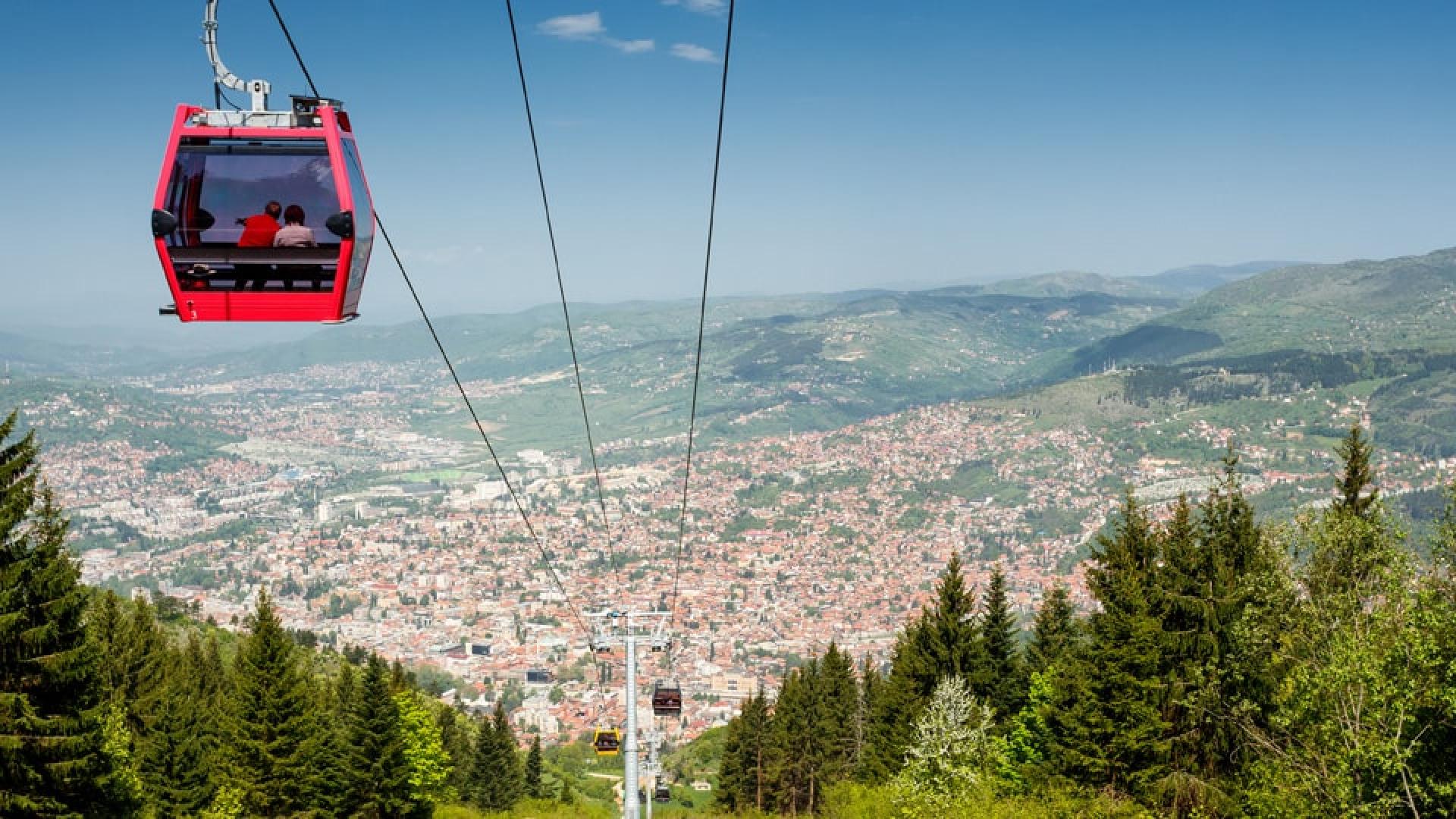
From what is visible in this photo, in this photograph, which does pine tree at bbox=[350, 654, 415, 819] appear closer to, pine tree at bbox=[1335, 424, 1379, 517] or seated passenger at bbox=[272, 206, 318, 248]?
seated passenger at bbox=[272, 206, 318, 248]

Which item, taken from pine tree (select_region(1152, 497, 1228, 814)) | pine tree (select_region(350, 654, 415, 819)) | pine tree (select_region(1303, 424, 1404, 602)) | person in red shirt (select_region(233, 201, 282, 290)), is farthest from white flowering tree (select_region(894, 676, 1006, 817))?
person in red shirt (select_region(233, 201, 282, 290))

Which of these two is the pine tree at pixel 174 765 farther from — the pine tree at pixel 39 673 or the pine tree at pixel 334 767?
the pine tree at pixel 39 673

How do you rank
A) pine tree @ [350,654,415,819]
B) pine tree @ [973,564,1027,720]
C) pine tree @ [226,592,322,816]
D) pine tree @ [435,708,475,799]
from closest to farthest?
1. pine tree @ [226,592,322,816]
2. pine tree @ [350,654,415,819]
3. pine tree @ [973,564,1027,720]
4. pine tree @ [435,708,475,799]

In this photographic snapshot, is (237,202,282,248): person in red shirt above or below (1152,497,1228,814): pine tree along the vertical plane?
above

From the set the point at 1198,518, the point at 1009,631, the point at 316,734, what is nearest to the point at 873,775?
the point at 1009,631

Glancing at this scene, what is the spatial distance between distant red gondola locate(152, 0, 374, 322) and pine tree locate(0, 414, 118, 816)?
1243 cm

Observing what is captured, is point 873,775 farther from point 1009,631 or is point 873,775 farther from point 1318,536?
point 1318,536

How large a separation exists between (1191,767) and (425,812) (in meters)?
26.7

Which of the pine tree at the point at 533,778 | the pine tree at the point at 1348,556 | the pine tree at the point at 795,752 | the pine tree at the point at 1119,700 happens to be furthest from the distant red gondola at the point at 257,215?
the pine tree at the point at 533,778

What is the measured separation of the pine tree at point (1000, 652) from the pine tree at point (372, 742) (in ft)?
61.1

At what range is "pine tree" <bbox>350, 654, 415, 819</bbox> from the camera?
1254 inches

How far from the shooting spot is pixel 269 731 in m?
28.7

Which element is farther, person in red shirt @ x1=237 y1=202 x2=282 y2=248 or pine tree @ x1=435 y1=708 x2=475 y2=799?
pine tree @ x1=435 y1=708 x2=475 y2=799

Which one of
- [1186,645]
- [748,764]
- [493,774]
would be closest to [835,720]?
[748,764]
